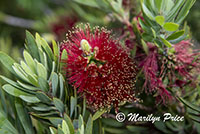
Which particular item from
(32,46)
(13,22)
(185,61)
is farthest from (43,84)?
(13,22)

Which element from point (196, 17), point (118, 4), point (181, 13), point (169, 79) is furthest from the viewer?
point (196, 17)

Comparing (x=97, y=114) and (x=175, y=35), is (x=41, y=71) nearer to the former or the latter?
(x=97, y=114)

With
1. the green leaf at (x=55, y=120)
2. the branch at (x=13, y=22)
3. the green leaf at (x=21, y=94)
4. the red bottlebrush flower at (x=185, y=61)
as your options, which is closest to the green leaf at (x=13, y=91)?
the green leaf at (x=21, y=94)

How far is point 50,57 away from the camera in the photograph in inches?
28.5

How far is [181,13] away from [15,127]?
2.09 ft

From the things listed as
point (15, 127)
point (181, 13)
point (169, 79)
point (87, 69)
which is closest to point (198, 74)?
point (169, 79)

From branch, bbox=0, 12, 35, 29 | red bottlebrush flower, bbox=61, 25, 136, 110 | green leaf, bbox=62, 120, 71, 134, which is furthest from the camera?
branch, bbox=0, 12, 35, 29

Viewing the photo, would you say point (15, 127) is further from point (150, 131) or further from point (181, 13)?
point (181, 13)

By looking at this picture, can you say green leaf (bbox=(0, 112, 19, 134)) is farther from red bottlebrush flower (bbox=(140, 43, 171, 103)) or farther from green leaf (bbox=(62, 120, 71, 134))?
red bottlebrush flower (bbox=(140, 43, 171, 103))

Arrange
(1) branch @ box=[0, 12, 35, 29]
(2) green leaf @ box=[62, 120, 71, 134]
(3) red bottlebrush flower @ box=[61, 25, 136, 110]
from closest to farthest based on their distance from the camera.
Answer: (2) green leaf @ box=[62, 120, 71, 134]
(3) red bottlebrush flower @ box=[61, 25, 136, 110]
(1) branch @ box=[0, 12, 35, 29]

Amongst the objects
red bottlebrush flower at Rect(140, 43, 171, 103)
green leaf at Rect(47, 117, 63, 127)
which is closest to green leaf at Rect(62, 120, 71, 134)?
green leaf at Rect(47, 117, 63, 127)

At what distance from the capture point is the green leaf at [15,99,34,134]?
2.38 feet

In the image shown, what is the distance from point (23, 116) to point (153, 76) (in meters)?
0.44

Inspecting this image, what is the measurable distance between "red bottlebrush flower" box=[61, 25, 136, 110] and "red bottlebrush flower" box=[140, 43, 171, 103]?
0.06 m
